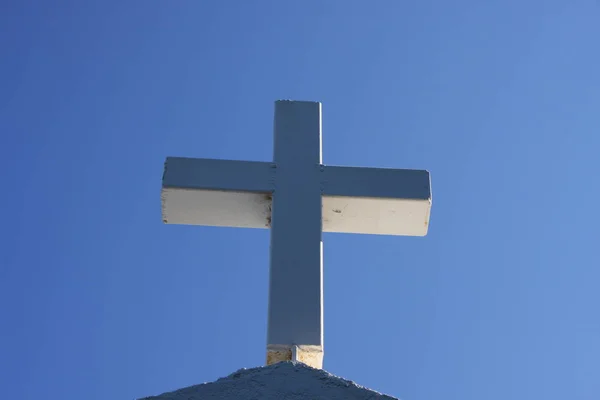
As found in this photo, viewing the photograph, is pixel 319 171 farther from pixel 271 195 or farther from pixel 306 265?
pixel 306 265

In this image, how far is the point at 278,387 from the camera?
255cm

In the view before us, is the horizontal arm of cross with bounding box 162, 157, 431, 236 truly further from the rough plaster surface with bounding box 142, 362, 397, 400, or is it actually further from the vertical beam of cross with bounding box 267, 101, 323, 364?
the rough plaster surface with bounding box 142, 362, 397, 400

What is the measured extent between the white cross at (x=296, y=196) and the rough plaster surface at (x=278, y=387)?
186 centimetres

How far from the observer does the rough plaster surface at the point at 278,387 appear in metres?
2.51

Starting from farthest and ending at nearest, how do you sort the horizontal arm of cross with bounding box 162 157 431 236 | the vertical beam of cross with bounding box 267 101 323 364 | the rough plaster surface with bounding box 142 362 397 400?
1. the horizontal arm of cross with bounding box 162 157 431 236
2. the vertical beam of cross with bounding box 267 101 323 364
3. the rough plaster surface with bounding box 142 362 397 400

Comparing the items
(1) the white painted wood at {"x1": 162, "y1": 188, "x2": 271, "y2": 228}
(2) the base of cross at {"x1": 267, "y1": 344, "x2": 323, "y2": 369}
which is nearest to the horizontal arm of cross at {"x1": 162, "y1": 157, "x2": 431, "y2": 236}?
(1) the white painted wood at {"x1": 162, "y1": 188, "x2": 271, "y2": 228}

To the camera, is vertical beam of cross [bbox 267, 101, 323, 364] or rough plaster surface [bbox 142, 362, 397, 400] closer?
rough plaster surface [bbox 142, 362, 397, 400]

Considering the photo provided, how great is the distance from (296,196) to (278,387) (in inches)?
93.8

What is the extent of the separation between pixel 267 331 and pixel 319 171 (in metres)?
1.15

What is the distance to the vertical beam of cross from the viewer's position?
4215mm

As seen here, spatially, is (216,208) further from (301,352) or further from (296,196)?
(301,352)

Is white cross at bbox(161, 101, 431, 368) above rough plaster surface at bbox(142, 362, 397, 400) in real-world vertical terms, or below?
above

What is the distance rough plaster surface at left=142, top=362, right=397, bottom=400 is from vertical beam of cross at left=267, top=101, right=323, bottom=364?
1.47m

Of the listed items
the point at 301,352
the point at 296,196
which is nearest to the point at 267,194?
the point at 296,196
